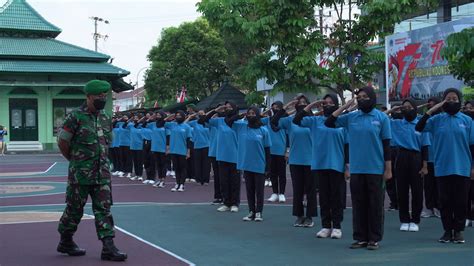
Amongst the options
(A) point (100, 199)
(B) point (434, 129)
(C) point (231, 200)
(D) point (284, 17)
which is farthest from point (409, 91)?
(A) point (100, 199)

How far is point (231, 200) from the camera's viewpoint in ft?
43.3

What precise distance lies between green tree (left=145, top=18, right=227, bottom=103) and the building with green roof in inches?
107

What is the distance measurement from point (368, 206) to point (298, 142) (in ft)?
9.57

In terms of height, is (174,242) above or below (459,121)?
below

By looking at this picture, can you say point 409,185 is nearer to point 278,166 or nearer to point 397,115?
point 397,115

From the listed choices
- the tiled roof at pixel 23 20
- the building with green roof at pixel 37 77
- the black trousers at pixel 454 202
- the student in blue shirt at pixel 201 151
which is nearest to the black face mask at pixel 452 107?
the black trousers at pixel 454 202

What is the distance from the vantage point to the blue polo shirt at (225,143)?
13.2 meters

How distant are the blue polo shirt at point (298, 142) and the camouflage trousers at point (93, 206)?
153 inches

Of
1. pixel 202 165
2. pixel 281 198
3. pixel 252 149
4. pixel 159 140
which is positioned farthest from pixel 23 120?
pixel 252 149

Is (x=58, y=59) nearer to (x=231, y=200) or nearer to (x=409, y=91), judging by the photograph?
(x=409, y=91)

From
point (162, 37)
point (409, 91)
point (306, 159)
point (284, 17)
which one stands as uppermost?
point (162, 37)

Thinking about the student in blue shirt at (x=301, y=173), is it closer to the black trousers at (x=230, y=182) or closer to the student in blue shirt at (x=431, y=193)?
the black trousers at (x=230, y=182)

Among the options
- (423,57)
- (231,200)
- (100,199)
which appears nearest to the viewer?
(100,199)

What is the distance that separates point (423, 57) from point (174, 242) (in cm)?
1085
